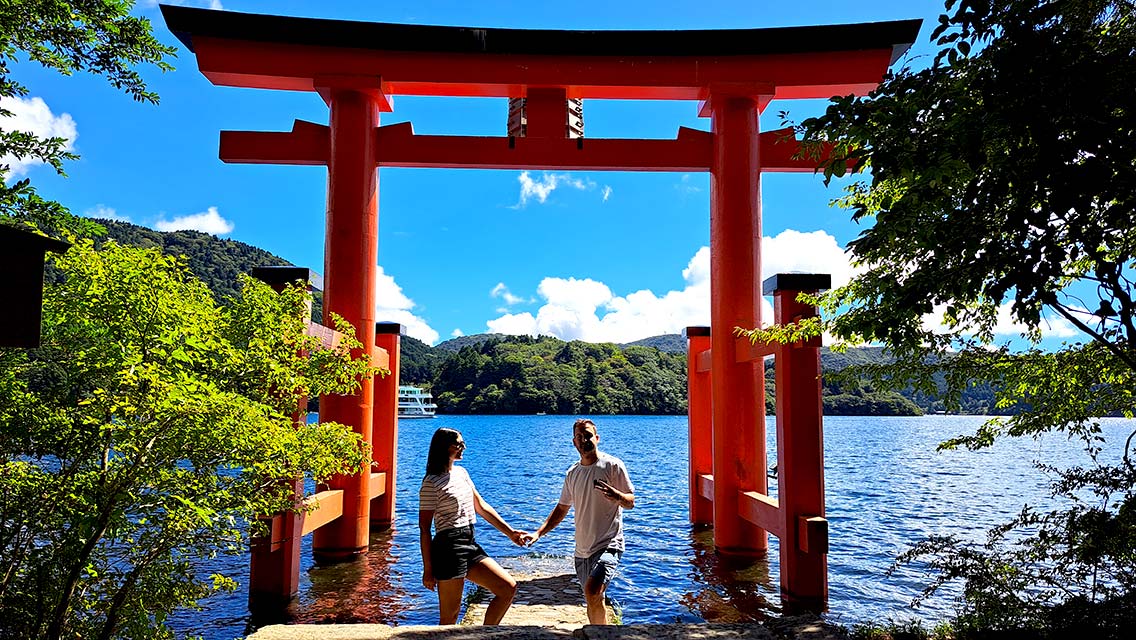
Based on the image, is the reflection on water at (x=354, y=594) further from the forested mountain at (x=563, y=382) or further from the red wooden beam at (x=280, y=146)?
the forested mountain at (x=563, y=382)

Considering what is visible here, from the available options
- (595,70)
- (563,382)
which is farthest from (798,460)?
(563,382)

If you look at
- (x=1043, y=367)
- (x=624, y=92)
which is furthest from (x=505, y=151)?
(x=1043, y=367)

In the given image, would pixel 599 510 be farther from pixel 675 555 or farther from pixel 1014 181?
pixel 675 555

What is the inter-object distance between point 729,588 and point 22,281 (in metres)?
7.00

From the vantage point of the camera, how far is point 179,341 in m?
4.48

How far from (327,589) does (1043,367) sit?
6.68 metres

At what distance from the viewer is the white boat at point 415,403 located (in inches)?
2908

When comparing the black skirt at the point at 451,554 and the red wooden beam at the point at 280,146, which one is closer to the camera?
the black skirt at the point at 451,554

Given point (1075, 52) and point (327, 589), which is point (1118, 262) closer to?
point (1075, 52)

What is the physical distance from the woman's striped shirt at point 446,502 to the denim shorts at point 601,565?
2.63 feet

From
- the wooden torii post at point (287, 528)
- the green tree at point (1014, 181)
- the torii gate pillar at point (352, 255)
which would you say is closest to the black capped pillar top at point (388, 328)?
the torii gate pillar at point (352, 255)

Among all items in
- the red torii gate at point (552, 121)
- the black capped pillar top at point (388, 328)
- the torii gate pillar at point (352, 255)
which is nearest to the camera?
the torii gate pillar at point (352, 255)

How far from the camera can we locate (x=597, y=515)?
15.8 ft

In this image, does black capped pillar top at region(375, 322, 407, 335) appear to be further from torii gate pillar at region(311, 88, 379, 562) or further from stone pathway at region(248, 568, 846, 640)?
stone pathway at region(248, 568, 846, 640)
